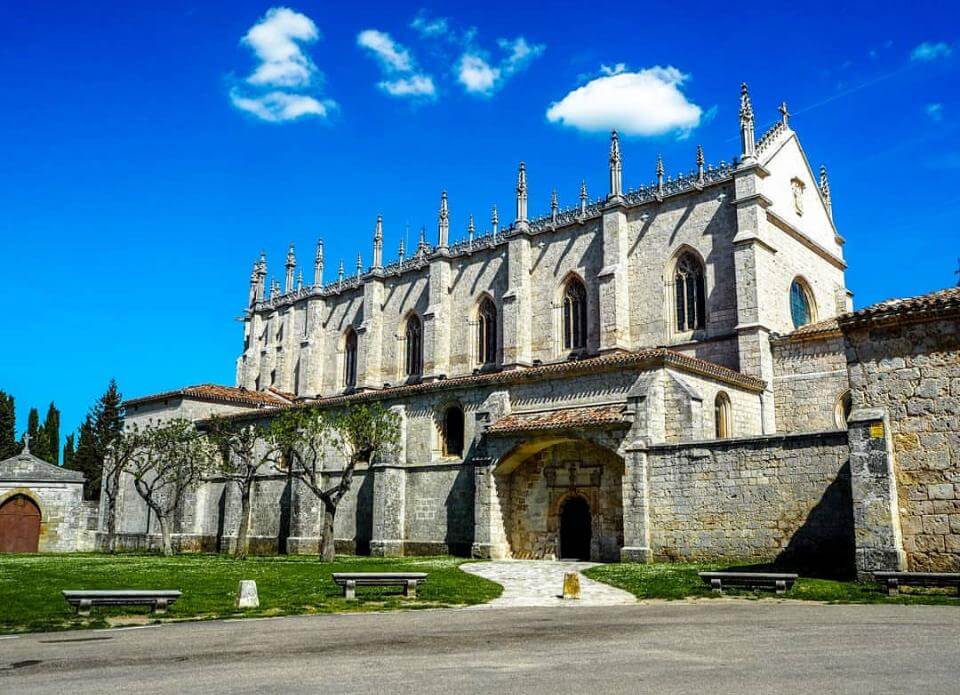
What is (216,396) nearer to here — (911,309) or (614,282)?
(614,282)

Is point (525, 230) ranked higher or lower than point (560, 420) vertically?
higher

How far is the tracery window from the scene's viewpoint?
36.4 metres

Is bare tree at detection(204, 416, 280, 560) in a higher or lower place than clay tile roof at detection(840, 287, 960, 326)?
lower

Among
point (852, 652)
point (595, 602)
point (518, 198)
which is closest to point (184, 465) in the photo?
point (518, 198)

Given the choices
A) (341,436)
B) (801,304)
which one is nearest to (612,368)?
(341,436)

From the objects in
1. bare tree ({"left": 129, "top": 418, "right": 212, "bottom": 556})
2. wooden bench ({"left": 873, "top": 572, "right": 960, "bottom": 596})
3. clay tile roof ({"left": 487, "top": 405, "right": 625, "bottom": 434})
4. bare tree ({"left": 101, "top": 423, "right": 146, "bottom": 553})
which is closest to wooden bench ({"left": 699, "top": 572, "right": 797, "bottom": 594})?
wooden bench ({"left": 873, "top": 572, "right": 960, "bottom": 596})

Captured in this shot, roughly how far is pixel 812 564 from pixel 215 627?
14553 millimetres

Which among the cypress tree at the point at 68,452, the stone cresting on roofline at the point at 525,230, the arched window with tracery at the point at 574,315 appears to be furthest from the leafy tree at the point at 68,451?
the arched window with tracery at the point at 574,315

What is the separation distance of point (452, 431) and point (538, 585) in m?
14.3

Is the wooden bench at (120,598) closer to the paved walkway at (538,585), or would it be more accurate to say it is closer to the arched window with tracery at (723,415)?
the paved walkway at (538,585)

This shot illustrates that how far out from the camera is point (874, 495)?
1638 centimetres

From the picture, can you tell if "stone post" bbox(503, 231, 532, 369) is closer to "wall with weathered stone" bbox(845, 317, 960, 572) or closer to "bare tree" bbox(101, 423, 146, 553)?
"bare tree" bbox(101, 423, 146, 553)

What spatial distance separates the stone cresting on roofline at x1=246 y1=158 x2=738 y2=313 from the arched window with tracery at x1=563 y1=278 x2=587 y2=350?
120 inches

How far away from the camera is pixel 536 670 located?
8.34m
